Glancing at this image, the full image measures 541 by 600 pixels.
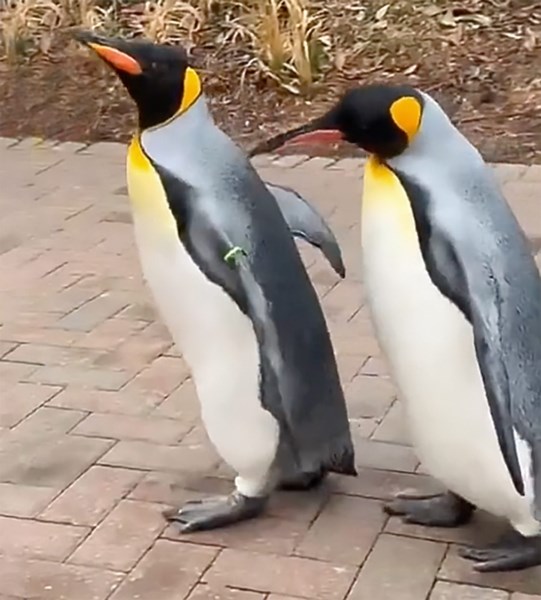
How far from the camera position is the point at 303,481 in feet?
9.97

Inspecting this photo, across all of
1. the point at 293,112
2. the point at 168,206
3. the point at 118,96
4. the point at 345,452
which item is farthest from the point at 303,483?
the point at 118,96

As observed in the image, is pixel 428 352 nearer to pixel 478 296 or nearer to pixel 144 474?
pixel 478 296

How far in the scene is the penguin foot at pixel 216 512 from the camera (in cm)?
291

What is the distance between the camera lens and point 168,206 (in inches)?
106

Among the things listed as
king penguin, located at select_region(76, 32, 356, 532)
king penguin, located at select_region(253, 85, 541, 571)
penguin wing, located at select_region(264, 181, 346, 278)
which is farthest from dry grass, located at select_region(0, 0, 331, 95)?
king penguin, located at select_region(253, 85, 541, 571)

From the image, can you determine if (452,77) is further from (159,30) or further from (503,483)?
(503,483)

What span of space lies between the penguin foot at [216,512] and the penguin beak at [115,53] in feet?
3.35

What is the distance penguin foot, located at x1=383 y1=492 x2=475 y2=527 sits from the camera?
2.92 metres

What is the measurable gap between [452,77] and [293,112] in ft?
3.16

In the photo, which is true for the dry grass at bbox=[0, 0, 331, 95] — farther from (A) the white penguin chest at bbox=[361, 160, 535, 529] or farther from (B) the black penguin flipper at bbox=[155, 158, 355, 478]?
(A) the white penguin chest at bbox=[361, 160, 535, 529]

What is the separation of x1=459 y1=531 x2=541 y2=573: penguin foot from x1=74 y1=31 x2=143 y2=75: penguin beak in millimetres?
1290

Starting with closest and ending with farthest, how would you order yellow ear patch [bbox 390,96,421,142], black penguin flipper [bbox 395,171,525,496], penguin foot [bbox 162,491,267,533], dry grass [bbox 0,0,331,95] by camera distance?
1. black penguin flipper [bbox 395,171,525,496]
2. yellow ear patch [bbox 390,96,421,142]
3. penguin foot [bbox 162,491,267,533]
4. dry grass [bbox 0,0,331,95]

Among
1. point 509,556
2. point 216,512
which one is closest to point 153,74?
point 216,512

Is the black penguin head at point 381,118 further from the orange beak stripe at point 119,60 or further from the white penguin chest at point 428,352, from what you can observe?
the orange beak stripe at point 119,60
